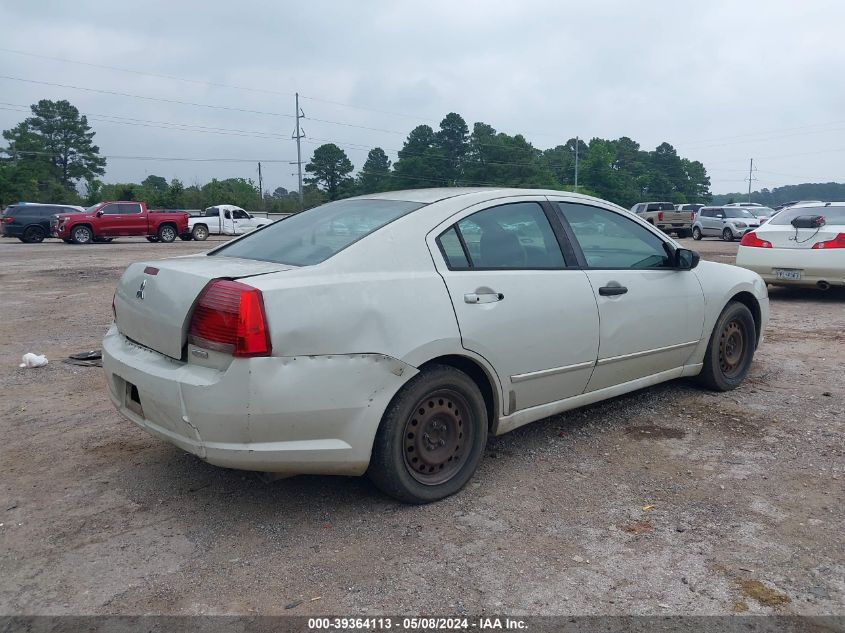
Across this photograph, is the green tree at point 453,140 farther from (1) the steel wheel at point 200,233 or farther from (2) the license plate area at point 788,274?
(2) the license plate area at point 788,274

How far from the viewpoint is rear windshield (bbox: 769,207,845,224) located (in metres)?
9.41

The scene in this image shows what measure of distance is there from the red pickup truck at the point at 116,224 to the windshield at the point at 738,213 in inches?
893

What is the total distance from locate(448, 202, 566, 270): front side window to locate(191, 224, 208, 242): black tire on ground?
2936 cm

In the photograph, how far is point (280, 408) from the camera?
2994 mm

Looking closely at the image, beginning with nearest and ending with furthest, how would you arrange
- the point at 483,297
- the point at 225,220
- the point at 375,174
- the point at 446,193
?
1. the point at 483,297
2. the point at 446,193
3. the point at 225,220
4. the point at 375,174

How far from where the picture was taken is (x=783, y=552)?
118 inches

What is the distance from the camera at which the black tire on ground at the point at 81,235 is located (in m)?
27.1

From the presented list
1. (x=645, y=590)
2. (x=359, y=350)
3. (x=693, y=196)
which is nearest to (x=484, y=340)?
(x=359, y=350)

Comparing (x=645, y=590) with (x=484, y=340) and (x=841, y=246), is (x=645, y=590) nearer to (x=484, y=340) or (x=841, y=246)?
(x=484, y=340)

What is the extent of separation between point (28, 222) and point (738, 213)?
95.3ft

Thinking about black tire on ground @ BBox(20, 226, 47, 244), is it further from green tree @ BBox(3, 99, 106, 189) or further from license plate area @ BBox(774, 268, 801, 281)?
green tree @ BBox(3, 99, 106, 189)

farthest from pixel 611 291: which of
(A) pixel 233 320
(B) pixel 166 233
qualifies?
(B) pixel 166 233

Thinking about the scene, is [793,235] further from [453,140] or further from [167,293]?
[453,140]

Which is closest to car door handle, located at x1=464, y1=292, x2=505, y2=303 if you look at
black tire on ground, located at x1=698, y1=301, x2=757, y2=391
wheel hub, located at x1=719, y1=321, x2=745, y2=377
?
black tire on ground, located at x1=698, y1=301, x2=757, y2=391
